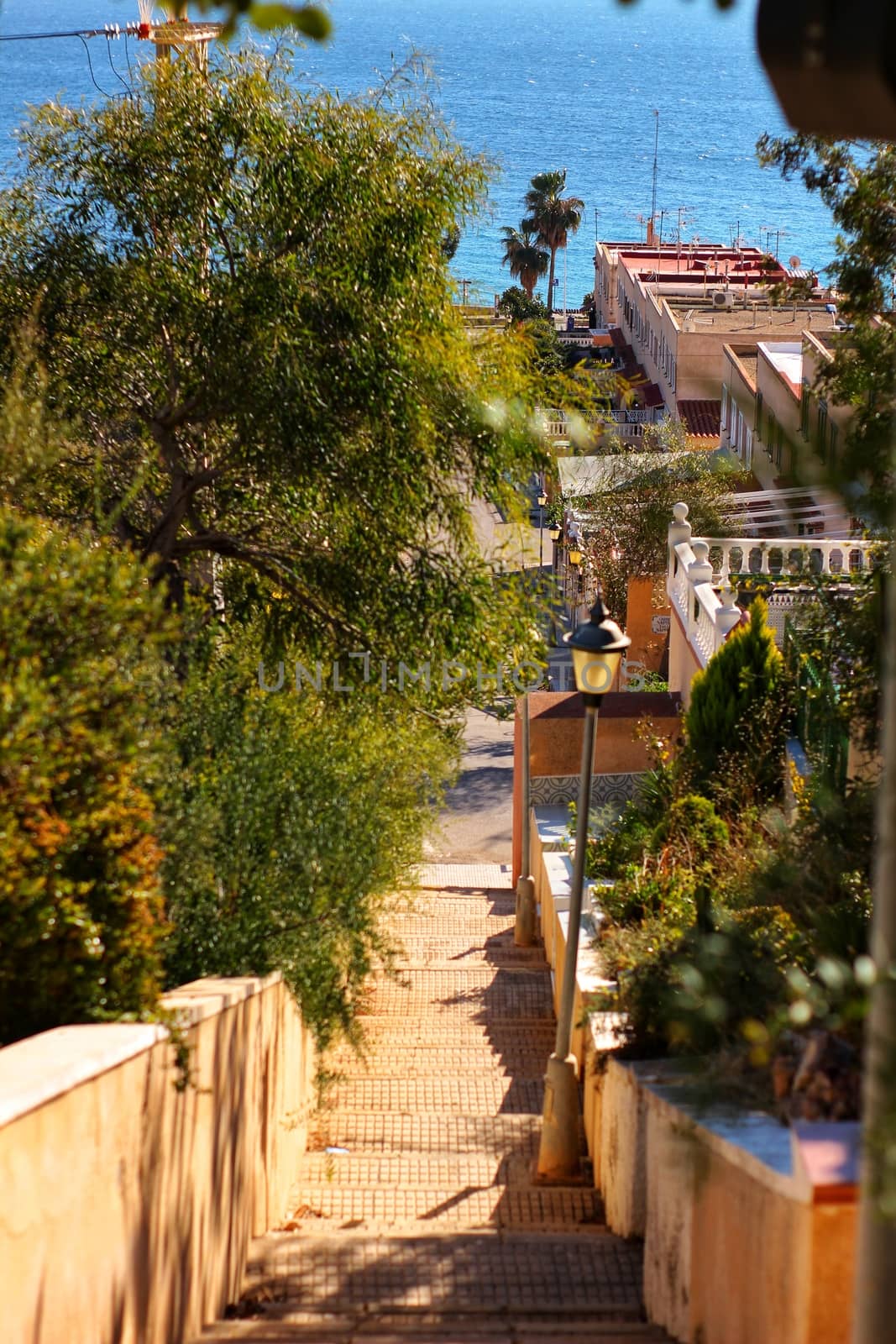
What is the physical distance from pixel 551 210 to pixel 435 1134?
196 feet

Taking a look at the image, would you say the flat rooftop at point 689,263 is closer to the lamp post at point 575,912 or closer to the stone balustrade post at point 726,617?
the stone balustrade post at point 726,617

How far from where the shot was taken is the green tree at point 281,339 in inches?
392

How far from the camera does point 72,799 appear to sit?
213 inches

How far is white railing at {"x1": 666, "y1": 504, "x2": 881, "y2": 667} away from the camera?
14117 millimetres

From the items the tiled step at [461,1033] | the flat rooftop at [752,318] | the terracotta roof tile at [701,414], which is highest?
the flat rooftop at [752,318]

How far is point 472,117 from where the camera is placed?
627 feet

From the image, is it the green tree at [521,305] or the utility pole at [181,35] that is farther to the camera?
the green tree at [521,305]

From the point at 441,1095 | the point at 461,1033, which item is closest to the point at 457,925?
the point at 461,1033

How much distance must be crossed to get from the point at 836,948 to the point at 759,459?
21.1m

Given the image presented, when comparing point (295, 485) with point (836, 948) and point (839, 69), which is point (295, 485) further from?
point (839, 69)

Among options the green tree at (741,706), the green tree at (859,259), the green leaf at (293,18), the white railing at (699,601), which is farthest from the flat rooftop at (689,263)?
the green leaf at (293,18)

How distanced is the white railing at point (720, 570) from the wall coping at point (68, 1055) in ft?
29.1

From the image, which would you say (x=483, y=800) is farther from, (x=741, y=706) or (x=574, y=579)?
(x=741, y=706)

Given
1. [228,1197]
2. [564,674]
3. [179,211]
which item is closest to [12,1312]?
[228,1197]
